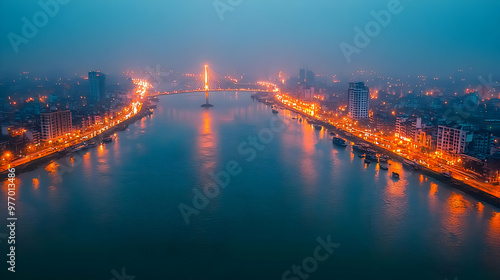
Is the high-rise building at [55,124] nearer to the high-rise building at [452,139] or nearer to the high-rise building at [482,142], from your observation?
the high-rise building at [452,139]

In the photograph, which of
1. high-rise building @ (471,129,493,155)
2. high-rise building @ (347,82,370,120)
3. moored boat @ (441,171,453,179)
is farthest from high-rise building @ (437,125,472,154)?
high-rise building @ (347,82,370,120)

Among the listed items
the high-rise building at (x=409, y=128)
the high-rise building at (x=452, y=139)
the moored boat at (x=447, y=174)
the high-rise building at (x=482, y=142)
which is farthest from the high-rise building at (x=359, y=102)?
the moored boat at (x=447, y=174)

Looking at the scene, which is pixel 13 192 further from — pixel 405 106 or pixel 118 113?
pixel 405 106

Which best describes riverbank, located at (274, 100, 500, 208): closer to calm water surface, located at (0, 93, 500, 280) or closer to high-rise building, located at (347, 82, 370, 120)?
calm water surface, located at (0, 93, 500, 280)

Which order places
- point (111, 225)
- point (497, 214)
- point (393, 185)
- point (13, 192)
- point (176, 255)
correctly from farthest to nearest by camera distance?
point (393, 185) → point (13, 192) → point (497, 214) → point (111, 225) → point (176, 255)

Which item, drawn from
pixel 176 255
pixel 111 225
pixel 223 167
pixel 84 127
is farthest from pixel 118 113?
pixel 176 255

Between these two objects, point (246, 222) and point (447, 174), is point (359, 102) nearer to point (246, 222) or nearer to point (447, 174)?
point (447, 174)
